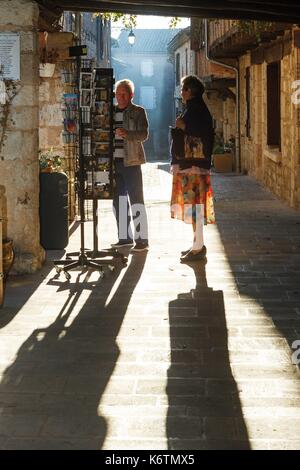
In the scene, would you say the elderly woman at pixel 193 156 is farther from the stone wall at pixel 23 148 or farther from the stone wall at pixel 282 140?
the stone wall at pixel 282 140

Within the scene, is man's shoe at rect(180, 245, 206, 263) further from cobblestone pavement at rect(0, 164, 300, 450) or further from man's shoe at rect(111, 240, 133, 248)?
man's shoe at rect(111, 240, 133, 248)

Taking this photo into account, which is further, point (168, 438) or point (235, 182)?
point (235, 182)

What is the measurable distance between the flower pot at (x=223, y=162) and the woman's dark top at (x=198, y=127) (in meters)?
14.4

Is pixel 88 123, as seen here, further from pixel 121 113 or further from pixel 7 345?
pixel 7 345

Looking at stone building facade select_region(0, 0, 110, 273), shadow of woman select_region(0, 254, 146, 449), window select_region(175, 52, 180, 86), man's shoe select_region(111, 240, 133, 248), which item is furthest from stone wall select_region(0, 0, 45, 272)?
window select_region(175, 52, 180, 86)

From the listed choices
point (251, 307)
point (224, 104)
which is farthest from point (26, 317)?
point (224, 104)

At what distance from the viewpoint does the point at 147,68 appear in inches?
2156

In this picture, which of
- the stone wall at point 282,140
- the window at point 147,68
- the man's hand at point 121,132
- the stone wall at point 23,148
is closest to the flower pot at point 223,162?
the stone wall at point 282,140

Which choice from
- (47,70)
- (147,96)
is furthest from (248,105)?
(147,96)

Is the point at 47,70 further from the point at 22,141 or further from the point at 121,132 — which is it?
the point at 22,141

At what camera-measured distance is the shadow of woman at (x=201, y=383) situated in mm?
3678

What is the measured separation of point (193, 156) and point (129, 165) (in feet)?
3.71

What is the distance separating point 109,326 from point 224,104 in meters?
22.0

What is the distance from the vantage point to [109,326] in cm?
575
